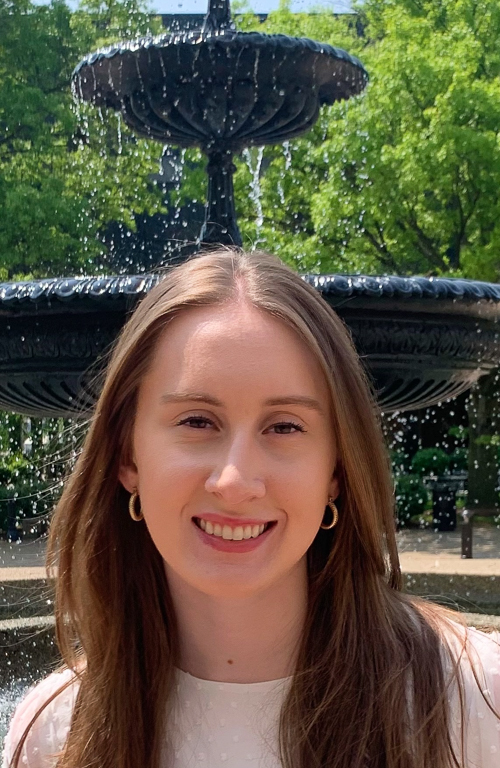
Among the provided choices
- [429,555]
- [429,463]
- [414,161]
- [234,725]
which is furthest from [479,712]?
[429,463]

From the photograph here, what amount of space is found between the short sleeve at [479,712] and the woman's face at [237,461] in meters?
0.35

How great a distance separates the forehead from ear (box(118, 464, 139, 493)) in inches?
7.7

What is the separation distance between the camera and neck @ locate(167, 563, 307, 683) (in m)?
1.84

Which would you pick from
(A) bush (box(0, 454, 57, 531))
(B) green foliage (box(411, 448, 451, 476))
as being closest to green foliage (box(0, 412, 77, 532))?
(A) bush (box(0, 454, 57, 531))

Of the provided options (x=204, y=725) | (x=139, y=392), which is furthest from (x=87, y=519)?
(x=204, y=725)

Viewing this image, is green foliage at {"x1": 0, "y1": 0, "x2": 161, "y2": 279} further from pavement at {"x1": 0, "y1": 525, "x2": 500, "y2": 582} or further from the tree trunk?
the tree trunk

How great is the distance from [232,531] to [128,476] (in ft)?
1.04

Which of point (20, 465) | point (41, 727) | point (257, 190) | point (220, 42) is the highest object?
point (257, 190)

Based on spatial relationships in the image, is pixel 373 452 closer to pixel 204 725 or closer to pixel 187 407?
pixel 187 407

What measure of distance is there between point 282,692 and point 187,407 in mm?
523

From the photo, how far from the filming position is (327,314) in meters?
1.93

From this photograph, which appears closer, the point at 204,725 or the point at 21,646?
the point at 204,725

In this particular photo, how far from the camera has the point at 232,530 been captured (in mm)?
1730

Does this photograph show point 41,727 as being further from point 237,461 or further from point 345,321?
point 345,321
